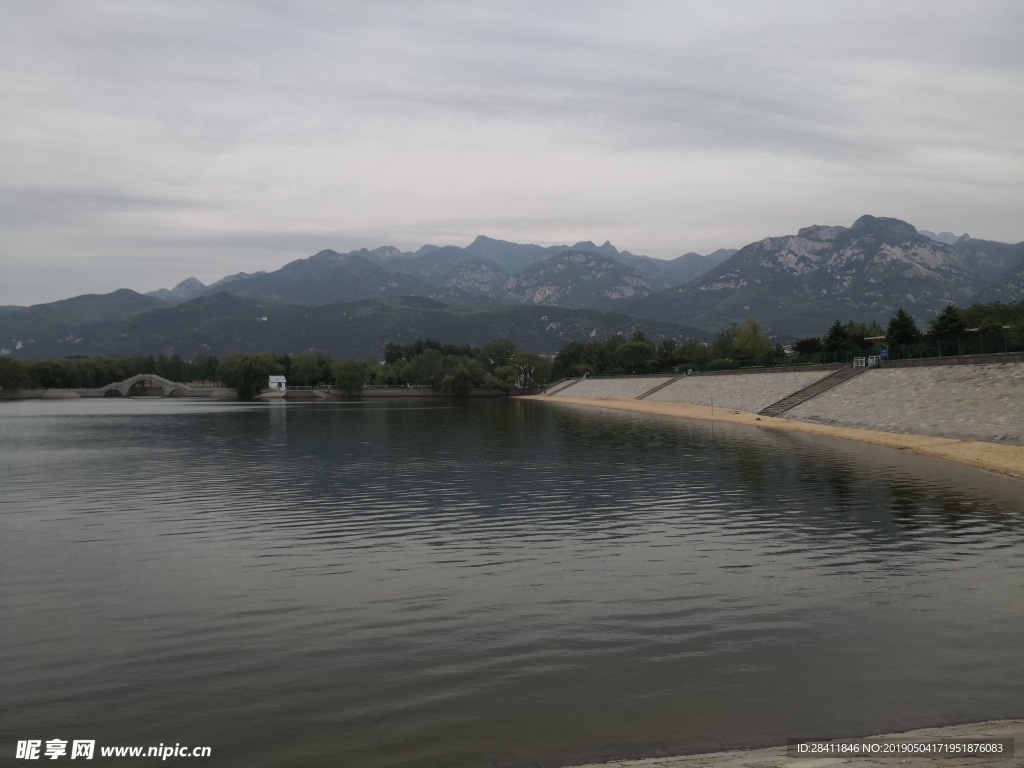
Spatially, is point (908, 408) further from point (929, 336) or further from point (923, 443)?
point (929, 336)

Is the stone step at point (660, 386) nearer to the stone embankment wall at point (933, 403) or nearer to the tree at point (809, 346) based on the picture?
the tree at point (809, 346)

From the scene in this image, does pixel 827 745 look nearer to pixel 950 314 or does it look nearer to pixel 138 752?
pixel 138 752

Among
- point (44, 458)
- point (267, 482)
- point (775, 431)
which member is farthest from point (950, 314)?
point (44, 458)

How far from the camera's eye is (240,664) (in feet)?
44.3

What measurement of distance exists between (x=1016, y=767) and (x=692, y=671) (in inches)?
197

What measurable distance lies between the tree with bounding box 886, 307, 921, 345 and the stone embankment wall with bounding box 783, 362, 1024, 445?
13665 millimetres

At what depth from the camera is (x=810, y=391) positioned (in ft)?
286

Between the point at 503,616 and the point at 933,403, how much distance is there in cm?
5603

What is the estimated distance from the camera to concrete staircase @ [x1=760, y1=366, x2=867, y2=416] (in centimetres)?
8456

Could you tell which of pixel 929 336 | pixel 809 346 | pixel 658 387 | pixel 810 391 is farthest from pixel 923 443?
pixel 658 387

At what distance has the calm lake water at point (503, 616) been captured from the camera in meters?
11.1

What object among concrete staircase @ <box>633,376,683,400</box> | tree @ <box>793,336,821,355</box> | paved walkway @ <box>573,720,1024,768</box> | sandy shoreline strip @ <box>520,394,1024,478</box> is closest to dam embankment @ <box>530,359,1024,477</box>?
sandy shoreline strip @ <box>520,394,1024,478</box>

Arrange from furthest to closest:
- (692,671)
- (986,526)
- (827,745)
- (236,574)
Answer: (986,526) → (236,574) → (692,671) → (827,745)

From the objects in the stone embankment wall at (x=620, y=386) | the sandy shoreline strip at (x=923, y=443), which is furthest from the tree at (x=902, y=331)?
the stone embankment wall at (x=620, y=386)
